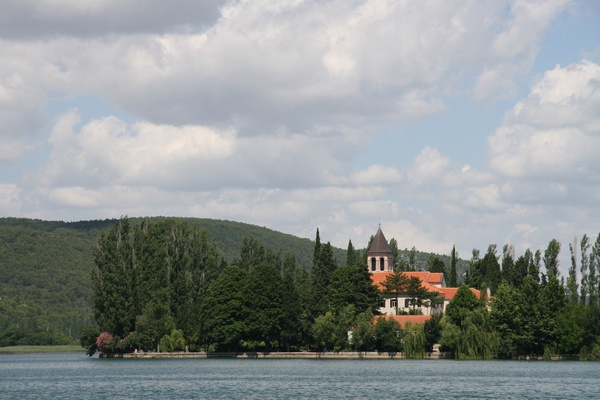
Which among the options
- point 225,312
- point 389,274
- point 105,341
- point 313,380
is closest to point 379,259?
point 389,274

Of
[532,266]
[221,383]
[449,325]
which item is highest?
[532,266]

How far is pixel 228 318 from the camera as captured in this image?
10206 centimetres

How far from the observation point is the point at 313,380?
6794 cm

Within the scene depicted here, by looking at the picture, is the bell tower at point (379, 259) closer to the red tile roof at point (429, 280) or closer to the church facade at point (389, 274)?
the church facade at point (389, 274)

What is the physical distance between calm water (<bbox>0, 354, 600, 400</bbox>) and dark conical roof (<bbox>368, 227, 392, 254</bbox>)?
4779 cm

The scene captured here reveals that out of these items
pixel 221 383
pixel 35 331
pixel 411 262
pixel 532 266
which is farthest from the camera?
pixel 35 331

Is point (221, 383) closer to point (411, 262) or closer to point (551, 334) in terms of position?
point (551, 334)

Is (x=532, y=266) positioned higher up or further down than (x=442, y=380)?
higher up

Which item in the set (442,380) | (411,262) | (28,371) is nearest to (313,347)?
(28,371)

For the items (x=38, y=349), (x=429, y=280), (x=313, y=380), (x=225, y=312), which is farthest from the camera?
(x=38, y=349)

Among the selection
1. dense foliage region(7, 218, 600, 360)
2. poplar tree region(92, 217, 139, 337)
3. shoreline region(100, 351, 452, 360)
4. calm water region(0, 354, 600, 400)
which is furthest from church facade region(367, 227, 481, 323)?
poplar tree region(92, 217, 139, 337)

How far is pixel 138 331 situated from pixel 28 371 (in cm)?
1565

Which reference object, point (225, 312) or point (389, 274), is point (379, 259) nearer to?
point (389, 274)

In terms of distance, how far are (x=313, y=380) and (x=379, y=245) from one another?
7403cm
